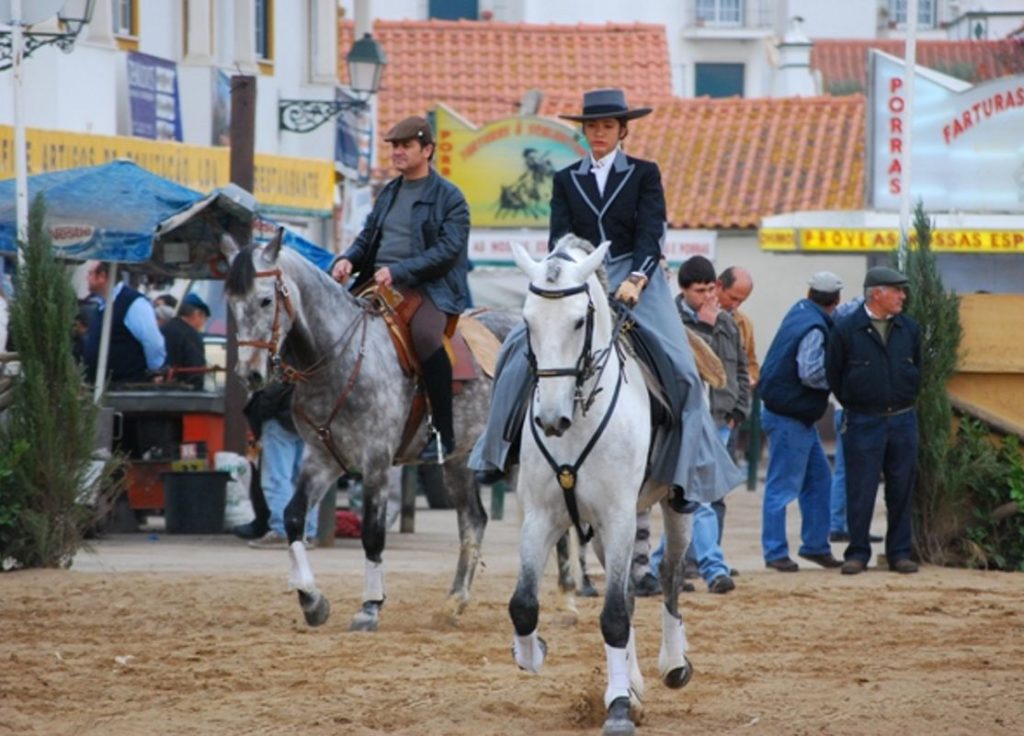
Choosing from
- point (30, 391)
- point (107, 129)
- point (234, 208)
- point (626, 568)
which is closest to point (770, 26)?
point (107, 129)

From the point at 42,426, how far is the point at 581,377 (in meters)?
6.89

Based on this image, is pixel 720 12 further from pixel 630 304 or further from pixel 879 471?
pixel 630 304

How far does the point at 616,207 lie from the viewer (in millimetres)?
11172

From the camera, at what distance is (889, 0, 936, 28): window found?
2552 inches

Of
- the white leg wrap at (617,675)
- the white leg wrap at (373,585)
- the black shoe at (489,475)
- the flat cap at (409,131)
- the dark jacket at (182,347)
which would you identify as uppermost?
the flat cap at (409,131)

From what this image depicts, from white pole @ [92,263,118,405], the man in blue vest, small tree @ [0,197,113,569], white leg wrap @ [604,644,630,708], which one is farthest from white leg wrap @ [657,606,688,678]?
the man in blue vest

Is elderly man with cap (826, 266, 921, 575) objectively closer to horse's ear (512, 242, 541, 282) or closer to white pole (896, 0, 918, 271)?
white pole (896, 0, 918, 271)

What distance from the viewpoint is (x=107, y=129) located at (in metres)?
26.8

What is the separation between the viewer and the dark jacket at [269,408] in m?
18.2

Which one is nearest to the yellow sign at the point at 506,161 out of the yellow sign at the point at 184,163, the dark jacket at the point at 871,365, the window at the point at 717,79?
the yellow sign at the point at 184,163

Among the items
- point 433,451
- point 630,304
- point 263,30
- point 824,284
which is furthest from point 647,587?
point 263,30

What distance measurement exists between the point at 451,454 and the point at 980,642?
3484 mm

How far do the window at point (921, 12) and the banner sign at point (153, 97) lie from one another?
3864cm

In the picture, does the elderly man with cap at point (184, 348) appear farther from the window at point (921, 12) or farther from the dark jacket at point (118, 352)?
the window at point (921, 12)
